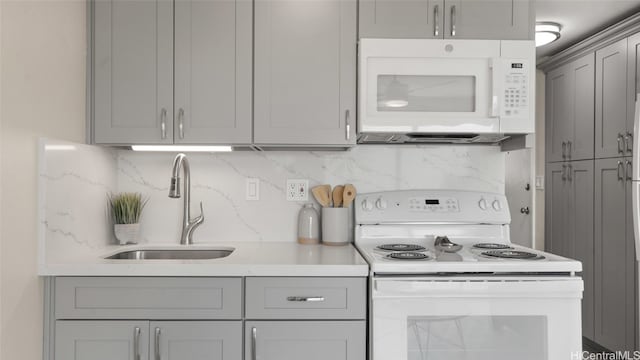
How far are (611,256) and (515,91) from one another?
1695 millimetres

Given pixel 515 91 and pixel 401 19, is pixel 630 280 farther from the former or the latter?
pixel 401 19

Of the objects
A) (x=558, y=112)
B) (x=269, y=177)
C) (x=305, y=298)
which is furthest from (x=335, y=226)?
(x=558, y=112)

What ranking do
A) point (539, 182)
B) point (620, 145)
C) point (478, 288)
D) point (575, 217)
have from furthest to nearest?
point (539, 182) < point (575, 217) < point (620, 145) < point (478, 288)

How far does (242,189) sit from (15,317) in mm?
1072

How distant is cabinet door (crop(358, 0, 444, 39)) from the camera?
6.15ft

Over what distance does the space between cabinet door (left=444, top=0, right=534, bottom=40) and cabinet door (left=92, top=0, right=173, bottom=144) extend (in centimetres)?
→ 125

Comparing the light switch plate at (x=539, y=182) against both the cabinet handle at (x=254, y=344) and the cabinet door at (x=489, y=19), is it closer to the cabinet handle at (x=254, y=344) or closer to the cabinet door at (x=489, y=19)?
the cabinet door at (x=489, y=19)

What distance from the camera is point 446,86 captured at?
6.16 feet

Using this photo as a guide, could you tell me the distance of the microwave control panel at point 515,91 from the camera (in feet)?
6.07

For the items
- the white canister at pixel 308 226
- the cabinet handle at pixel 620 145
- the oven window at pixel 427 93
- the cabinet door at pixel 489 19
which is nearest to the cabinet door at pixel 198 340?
the white canister at pixel 308 226

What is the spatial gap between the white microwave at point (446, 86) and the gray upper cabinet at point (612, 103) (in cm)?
127

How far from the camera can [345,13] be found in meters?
1.88

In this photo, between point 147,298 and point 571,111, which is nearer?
point 147,298

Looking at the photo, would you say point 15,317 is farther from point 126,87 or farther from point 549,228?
point 549,228
